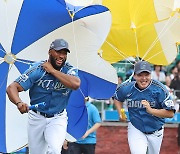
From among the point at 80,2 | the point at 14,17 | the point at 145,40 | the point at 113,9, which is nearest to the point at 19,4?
the point at 14,17

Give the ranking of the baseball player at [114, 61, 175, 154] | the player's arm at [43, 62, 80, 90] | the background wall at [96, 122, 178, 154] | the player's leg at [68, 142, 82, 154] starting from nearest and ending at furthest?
the player's arm at [43, 62, 80, 90] → the baseball player at [114, 61, 175, 154] → the player's leg at [68, 142, 82, 154] → the background wall at [96, 122, 178, 154]

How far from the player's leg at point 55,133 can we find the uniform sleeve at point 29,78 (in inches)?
21.8

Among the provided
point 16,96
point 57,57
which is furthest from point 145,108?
point 16,96

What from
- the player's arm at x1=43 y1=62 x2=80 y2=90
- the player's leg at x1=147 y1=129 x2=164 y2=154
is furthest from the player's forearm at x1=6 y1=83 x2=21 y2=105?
the player's leg at x1=147 y1=129 x2=164 y2=154

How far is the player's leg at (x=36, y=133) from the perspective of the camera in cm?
837

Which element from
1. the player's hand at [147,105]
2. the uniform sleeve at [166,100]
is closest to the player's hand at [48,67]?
the player's hand at [147,105]

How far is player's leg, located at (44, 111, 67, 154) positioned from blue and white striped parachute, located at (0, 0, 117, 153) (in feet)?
4.32

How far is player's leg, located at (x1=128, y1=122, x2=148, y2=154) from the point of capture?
29.7 feet

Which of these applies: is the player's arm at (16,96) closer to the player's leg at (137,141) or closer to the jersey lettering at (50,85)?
the jersey lettering at (50,85)

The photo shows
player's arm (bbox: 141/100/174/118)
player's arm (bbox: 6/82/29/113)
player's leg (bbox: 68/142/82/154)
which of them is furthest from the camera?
player's leg (bbox: 68/142/82/154)

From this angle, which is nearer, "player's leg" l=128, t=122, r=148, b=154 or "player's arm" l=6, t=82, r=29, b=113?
"player's arm" l=6, t=82, r=29, b=113

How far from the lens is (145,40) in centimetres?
1077

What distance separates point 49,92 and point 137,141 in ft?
5.42

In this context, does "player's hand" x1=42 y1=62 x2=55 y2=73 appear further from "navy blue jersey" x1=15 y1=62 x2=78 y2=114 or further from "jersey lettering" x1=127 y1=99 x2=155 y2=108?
"jersey lettering" x1=127 y1=99 x2=155 y2=108
